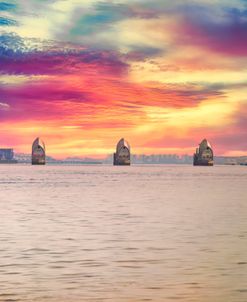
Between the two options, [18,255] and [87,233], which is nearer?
[18,255]

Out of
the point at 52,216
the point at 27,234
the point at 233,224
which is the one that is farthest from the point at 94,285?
the point at 52,216

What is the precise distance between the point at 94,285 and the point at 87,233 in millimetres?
16609

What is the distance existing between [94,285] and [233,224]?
24.2 m

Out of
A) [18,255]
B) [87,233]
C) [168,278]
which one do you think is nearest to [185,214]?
[87,233]

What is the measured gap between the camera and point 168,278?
78.1 feet

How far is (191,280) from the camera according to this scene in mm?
23500

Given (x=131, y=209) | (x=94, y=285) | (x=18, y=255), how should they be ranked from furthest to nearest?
(x=131, y=209), (x=18, y=255), (x=94, y=285)

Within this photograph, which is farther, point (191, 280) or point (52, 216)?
point (52, 216)

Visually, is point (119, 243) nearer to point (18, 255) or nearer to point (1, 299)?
point (18, 255)

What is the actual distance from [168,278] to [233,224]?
22.4 meters

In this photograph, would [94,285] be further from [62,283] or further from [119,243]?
[119,243]

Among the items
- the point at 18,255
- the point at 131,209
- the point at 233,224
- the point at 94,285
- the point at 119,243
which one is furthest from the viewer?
the point at 131,209

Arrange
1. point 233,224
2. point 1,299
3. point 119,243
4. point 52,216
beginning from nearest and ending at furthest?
point 1,299
point 119,243
point 233,224
point 52,216

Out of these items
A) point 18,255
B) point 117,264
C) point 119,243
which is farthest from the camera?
point 119,243
